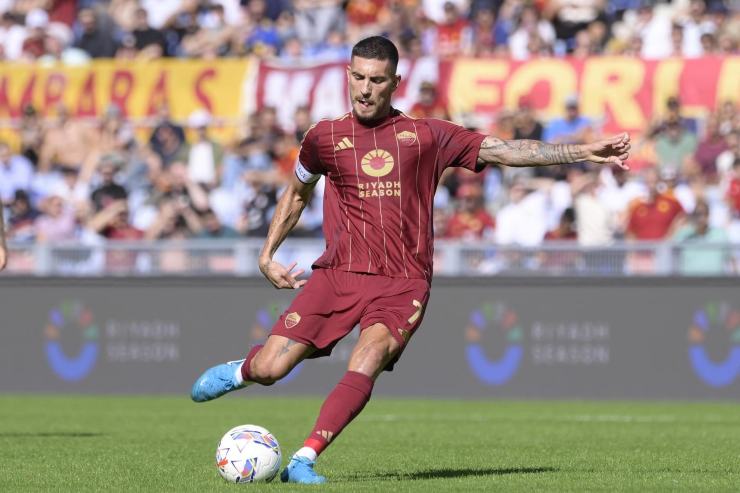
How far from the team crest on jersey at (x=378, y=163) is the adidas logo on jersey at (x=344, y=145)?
→ 0.37 feet

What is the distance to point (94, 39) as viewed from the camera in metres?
23.5

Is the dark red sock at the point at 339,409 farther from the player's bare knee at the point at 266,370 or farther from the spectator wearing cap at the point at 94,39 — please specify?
the spectator wearing cap at the point at 94,39

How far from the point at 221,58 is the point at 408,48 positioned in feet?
9.17

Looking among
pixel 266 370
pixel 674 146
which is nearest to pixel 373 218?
pixel 266 370

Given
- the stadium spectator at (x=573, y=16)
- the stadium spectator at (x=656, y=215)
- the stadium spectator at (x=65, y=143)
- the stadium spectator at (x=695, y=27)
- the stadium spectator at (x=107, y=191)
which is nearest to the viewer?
the stadium spectator at (x=656, y=215)

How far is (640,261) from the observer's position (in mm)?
17906

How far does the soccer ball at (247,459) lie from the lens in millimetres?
8234

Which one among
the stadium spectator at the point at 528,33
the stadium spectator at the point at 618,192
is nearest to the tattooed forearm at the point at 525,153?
the stadium spectator at the point at 618,192

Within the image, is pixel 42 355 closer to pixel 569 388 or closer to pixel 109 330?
pixel 109 330

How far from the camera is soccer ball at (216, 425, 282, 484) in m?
8.23

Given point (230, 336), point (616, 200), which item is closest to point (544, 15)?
point (616, 200)

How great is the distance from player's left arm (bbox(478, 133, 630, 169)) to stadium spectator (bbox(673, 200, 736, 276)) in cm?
963

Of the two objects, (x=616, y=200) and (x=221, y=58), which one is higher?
(x=221, y=58)

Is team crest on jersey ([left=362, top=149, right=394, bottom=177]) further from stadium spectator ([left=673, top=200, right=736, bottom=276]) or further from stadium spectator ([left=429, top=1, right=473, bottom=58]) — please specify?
stadium spectator ([left=429, top=1, right=473, bottom=58])
